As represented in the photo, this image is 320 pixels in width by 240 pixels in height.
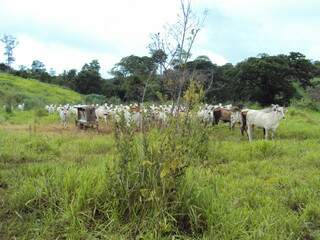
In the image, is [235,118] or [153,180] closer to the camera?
[153,180]

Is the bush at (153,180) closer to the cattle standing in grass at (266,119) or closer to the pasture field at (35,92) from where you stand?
the cattle standing in grass at (266,119)

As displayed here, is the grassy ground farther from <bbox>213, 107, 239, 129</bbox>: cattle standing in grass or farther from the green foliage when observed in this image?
<bbox>213, 107, 239, 129</bbox>: cattle standing in grass

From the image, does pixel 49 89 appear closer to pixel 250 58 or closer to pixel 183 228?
pixel 250 58

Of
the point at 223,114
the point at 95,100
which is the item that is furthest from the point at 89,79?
the point at 223,114

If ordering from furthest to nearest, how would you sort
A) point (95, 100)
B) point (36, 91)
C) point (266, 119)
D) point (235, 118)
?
point (36, 91) < point (95, 100) < point (235, 118) < point (266, 119)

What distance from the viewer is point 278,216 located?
17.0 ft

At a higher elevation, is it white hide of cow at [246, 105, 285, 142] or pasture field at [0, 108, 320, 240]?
white hide of cow at [246, 105, 285, 142]

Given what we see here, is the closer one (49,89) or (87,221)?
(87,221)

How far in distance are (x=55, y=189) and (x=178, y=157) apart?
1.48 metres

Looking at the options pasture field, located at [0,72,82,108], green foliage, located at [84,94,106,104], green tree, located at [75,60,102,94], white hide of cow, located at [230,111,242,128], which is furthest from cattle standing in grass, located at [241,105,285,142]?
green tree, located at [75,60,102,94]

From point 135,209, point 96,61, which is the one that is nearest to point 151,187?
point 135,209

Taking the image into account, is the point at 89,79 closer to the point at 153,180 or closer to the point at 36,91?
the point at 36,91

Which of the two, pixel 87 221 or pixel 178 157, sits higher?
pixel 178 157

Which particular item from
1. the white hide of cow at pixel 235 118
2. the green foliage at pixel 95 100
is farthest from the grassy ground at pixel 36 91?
the white hide of cow at pixel 235 118
